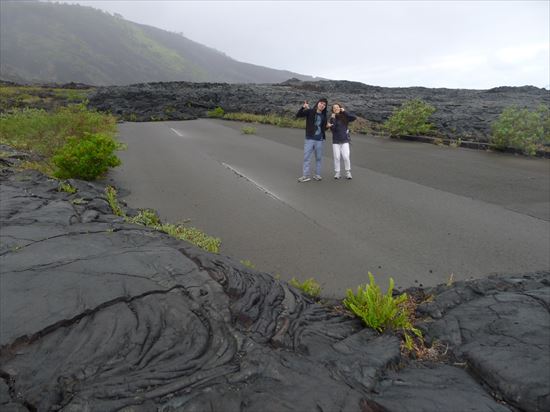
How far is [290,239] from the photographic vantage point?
620cm

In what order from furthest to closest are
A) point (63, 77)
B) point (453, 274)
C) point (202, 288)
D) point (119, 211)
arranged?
point (63, 77) < point (119, 211) < point (453, 274) < point (202, 288)

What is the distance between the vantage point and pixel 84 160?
9.09 metres

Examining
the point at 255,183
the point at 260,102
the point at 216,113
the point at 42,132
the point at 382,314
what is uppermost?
the point at 260,102

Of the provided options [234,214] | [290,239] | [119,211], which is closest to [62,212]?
[119,211]

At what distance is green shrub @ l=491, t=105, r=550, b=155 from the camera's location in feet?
44.6

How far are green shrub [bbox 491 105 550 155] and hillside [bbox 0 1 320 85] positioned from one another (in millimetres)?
135787

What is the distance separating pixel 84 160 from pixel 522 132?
14.5 metres

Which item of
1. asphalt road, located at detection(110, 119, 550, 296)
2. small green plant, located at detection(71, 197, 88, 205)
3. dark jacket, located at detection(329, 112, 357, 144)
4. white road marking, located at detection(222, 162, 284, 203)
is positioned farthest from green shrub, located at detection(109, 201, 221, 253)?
dark jacket, located at detection(329, 112, 357, 144)

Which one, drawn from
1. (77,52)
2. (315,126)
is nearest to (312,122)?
(315,126)

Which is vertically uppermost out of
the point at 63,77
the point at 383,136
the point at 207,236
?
the point at 63,77

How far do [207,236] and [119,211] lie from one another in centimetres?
170

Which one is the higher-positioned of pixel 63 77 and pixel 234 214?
pixel 63 77

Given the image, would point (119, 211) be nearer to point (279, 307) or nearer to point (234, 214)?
point (234, 214)

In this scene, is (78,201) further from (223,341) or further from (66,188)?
(223,341)
